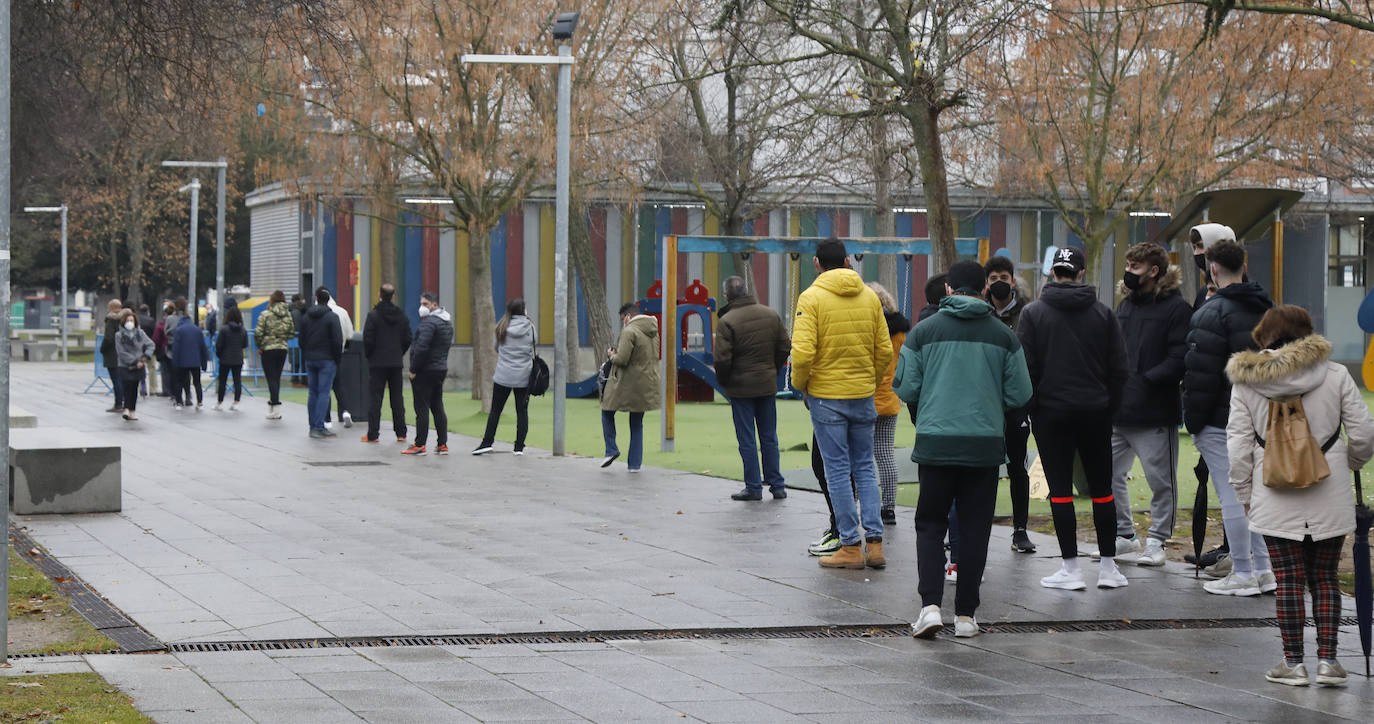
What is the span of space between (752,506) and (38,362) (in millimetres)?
39947

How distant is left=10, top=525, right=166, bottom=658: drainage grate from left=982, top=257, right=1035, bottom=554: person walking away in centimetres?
479

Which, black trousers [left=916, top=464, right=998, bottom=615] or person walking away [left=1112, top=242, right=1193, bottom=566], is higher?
person walking away [left=1112, top=242, right=1193, bottom=566]

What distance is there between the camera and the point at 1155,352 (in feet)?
30.7

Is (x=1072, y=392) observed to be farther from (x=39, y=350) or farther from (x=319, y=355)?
(x=39, y=350)

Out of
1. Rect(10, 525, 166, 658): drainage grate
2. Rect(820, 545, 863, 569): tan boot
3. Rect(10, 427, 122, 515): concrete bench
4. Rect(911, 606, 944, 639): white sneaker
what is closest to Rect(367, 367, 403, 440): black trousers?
Rect(10, 427, 122, 515): concrete bench

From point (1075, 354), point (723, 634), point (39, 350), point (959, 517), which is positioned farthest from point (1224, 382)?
point (39, 350)

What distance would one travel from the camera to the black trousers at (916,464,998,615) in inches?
304

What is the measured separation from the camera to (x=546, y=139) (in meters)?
24.3

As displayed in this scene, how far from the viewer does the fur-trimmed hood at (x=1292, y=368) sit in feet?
21.9

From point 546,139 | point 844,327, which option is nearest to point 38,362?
point 546,139

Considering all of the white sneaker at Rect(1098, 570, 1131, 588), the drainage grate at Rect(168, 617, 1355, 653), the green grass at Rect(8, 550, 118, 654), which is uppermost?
the white sneaker at Rect(1098, 570, 1131, 588)

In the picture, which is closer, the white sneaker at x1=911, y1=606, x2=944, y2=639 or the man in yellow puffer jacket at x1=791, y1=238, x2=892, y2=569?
the white sneaker at x1=911, y1=606, x2=944, y2=639

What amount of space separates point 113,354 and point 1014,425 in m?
17.5

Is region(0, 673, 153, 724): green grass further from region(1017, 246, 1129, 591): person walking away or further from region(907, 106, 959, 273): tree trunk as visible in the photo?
region(907, 106, 959, 273): tree trunk
